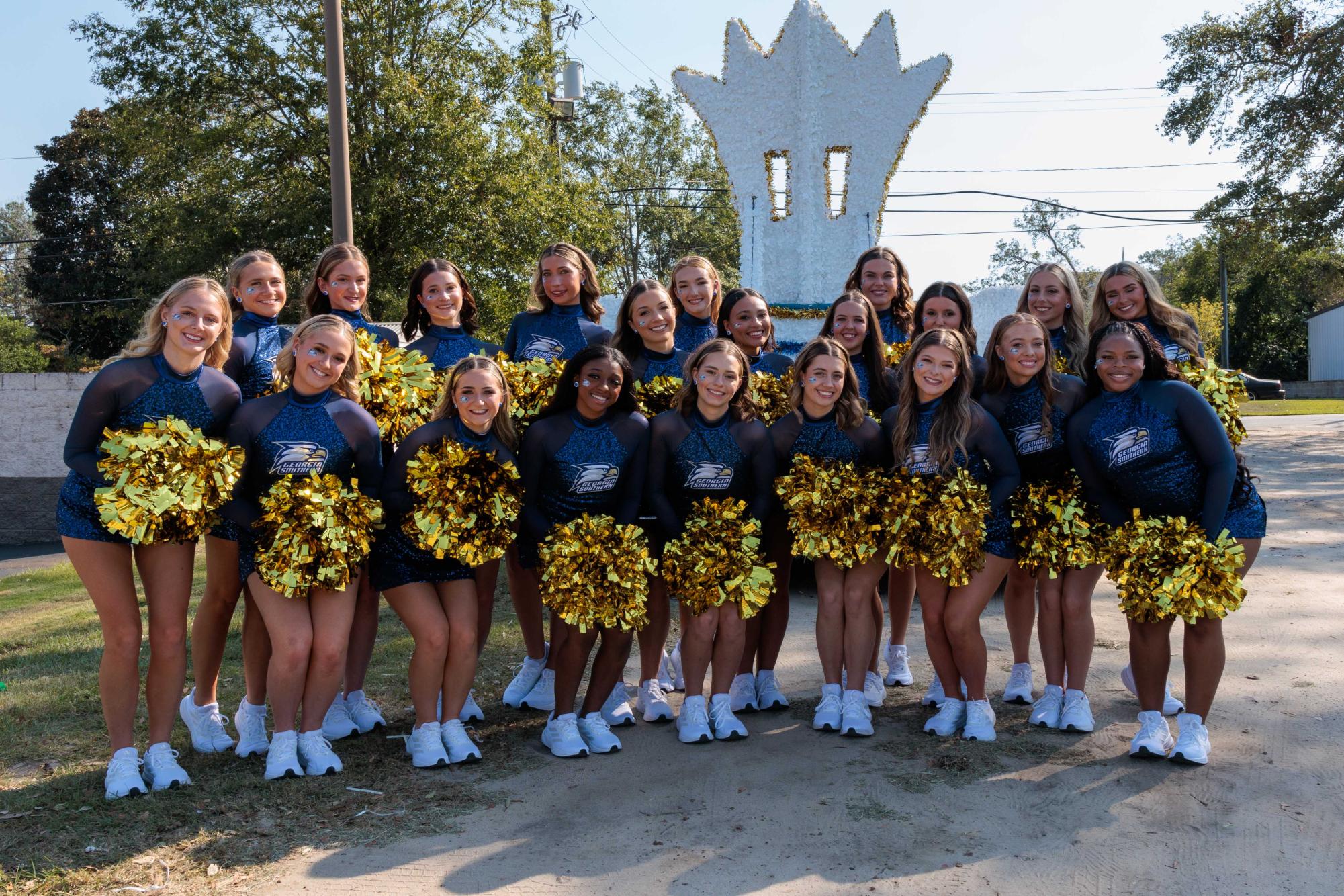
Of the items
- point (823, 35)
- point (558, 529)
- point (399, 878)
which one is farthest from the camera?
point (823, 35)

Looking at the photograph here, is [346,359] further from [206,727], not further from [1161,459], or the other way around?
[1161,459]

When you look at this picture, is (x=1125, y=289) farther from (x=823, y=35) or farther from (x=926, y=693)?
(x=823, y=35)

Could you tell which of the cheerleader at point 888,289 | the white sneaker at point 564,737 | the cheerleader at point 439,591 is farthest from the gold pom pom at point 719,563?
the cheerleader at point 888,289

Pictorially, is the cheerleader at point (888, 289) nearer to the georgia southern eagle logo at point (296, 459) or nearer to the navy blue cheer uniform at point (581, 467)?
the navy blue cheer uniform at point (581, 467)

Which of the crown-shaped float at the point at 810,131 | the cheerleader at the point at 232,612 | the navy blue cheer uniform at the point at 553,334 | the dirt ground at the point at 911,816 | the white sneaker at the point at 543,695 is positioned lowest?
the dirt ground at the point at 911,816

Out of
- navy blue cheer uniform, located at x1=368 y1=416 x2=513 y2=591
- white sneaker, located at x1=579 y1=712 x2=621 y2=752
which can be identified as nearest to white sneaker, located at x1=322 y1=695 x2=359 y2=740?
navy blue cheer uniform, located at x1=368 y1=416 x2=513 y2=591

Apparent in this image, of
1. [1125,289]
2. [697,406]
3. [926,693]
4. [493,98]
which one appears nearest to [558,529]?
[697,406]

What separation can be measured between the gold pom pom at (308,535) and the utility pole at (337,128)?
5697mm

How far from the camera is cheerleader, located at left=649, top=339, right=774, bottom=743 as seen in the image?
4035mm

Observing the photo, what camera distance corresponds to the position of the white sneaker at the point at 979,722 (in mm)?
3918

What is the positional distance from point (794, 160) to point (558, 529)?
5734 millimetres

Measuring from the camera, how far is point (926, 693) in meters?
4.48

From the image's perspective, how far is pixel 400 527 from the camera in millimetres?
3818

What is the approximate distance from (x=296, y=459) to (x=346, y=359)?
15.7 inches
